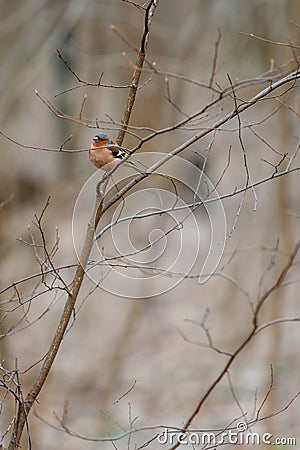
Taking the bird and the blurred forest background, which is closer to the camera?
the bird

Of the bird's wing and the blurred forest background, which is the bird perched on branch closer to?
the bird's wing

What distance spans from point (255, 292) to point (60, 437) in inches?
135

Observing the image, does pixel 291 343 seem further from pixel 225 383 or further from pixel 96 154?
pixel 96 154

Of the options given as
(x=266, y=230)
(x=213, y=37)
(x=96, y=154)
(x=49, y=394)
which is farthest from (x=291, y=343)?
(x=96, y=154)

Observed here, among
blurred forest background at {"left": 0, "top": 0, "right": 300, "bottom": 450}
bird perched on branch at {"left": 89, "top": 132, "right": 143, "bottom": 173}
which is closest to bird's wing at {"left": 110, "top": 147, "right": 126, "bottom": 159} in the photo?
bird perched on branch at {"left": 89, "top": 132, "right": 143, "bottom": 173}

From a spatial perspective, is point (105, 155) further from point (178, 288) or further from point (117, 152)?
point (178, 288)

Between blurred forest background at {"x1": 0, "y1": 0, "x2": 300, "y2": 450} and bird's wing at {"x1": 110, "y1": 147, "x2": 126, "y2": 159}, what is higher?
blurred forest background at {"x1": 0, "y1": 0, "x2": 300, "y2": 450}

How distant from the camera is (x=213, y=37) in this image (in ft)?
25.7

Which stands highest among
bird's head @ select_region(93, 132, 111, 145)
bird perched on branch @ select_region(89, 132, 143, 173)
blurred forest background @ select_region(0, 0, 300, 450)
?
blurred forest background @ select_region(0, 0, 300, 450)

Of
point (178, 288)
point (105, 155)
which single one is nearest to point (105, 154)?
point (105, 155)

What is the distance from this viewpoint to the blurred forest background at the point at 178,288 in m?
6.45

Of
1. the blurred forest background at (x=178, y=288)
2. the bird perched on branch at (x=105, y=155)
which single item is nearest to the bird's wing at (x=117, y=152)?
the bird perched on branch at (x=105, y=155)

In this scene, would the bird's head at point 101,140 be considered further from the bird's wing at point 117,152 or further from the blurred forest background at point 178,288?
the blurred forest background at point 178,288

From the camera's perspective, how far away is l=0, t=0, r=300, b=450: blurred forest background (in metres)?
6.45
